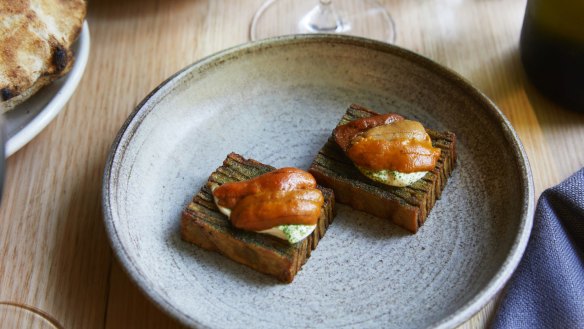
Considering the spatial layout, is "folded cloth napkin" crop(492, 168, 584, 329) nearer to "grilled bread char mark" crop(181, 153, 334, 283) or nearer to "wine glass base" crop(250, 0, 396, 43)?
"grilled bread char mark" crop(181, 153, 334, 283)

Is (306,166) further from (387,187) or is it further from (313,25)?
(313,25)

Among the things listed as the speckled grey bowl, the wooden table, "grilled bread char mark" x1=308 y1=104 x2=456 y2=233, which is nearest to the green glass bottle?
the wooden table

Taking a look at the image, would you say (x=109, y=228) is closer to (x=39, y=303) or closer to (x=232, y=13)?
(x=39, y=303)

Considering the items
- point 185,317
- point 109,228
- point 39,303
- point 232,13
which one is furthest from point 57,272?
point 232,13

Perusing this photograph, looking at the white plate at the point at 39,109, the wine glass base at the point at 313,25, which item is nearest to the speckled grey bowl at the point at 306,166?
the white plate at the point at 39,109

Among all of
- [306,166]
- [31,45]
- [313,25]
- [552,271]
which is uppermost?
[31,45]

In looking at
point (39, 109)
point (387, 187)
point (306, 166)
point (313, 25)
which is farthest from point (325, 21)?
point (39, 109)
